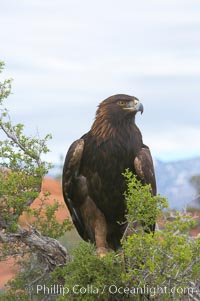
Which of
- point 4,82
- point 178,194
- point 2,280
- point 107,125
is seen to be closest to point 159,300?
point 107,125

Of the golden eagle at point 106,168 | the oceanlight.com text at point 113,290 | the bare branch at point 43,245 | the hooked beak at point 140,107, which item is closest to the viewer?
the oceanlight.com text at point 113,290

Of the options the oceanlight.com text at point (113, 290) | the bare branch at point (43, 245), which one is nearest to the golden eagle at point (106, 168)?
the bare branch at point (43, 245)

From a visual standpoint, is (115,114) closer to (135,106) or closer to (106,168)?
(135,106)

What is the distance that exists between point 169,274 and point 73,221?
316 centimetres

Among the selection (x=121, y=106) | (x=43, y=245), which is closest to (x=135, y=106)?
(x=121, y=106)

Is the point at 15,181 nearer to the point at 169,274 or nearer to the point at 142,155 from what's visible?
the point at 142,155

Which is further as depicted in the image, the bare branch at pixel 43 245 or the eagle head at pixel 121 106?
the eagle head at pixel 121 106

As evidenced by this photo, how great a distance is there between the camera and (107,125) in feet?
35.7

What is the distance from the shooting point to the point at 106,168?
10.6 meters

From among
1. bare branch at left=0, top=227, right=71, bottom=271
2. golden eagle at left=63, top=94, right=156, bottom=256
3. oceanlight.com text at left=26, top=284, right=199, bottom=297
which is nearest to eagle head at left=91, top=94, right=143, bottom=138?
golden eagle at left=63, top=94, right=156, bottom=256

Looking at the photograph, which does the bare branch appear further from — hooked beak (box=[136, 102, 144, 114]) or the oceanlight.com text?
hooked beak (box=[136, 102, 144, 114])

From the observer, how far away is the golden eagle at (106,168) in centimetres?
1065

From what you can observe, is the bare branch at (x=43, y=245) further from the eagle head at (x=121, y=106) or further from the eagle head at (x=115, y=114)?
the eagle head at (x=121, y=106)

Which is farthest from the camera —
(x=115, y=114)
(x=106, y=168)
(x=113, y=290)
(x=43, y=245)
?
(x=115, y=114)
